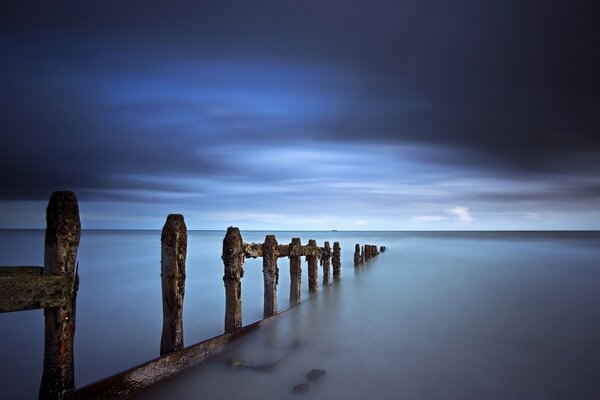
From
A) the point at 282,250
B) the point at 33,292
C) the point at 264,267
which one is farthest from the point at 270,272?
the point at 33,292

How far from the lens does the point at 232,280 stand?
655 cm

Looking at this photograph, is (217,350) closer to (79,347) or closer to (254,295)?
(79,347)

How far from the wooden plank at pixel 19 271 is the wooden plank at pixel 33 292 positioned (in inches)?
16.4

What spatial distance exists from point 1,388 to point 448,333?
767cm

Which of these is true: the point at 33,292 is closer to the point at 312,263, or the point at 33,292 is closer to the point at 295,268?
the point at 295,268

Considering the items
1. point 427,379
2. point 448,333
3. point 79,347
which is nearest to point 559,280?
point 448,333

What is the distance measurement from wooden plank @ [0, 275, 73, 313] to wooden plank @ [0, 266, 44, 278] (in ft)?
1.37

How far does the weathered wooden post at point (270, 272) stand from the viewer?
823 cm

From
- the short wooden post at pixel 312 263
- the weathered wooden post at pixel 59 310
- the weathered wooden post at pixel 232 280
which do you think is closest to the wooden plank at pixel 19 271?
the weathered wooden post at pixel 59 310

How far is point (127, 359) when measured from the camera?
7.41 m

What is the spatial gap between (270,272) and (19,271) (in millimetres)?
5133

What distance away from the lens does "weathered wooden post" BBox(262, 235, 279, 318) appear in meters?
8.23

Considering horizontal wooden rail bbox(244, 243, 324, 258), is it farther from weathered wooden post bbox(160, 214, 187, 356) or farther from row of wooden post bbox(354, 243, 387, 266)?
row of wooden post bbox(354, 243, 387, 266)

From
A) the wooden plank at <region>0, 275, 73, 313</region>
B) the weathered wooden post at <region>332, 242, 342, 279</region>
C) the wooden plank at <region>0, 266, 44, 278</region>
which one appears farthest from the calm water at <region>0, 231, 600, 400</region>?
the wooden plank at <region>0, 266, 44, 278</region>
